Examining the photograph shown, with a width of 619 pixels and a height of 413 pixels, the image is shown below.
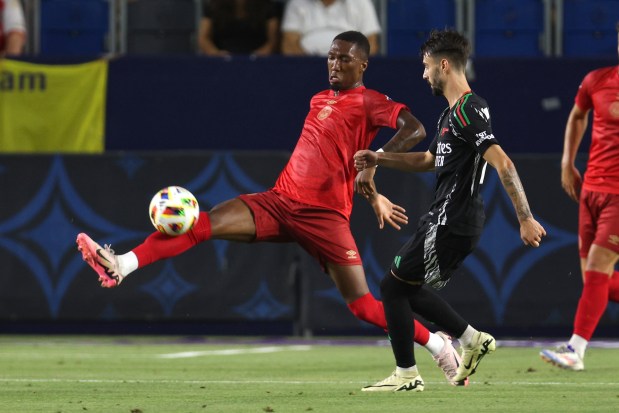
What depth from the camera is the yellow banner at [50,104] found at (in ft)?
43.5

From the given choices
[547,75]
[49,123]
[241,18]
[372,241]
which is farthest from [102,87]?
[547,75]

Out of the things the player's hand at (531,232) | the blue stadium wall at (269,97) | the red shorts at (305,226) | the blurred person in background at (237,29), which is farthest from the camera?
the blurred person in background at (237,29)

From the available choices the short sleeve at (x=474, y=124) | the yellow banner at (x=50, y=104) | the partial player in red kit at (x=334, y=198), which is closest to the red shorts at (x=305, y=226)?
the partial player in red kit at (x=334, y=198)

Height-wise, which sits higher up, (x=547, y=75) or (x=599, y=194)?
(x=547, y=75)

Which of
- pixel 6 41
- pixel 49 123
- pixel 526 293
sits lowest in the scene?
pixel 526 293

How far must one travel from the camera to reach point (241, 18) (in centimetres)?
1374

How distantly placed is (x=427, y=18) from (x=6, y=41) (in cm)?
450

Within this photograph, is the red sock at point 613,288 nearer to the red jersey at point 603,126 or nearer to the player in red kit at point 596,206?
the player in red kit at point 596,206

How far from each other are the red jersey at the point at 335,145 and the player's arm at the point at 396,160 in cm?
56

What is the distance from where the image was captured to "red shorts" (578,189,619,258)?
9.16m

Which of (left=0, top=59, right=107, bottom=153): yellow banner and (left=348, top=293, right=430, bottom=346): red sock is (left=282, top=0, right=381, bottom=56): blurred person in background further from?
(left=348, top=293, right=430, bottom=346): red sock

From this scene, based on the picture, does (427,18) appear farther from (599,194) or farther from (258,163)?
(599,194)

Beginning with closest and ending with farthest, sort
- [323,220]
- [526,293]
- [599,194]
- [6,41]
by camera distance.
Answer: [323,220] < [599,194] < [526,293] < [6,41]

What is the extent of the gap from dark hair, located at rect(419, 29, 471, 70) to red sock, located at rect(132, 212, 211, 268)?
5.37ft
